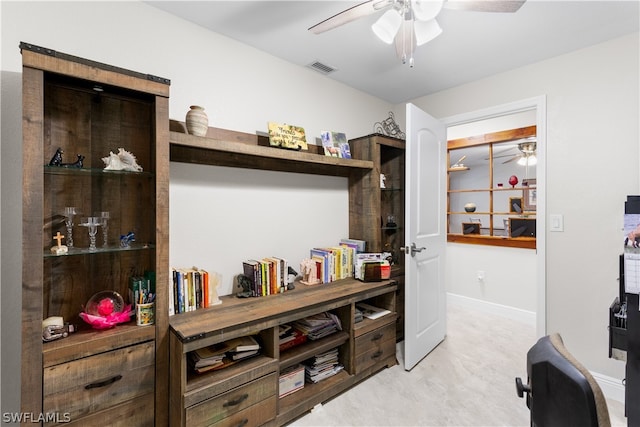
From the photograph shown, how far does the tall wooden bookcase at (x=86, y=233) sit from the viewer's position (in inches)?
47.2

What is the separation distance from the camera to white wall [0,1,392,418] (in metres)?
1.42

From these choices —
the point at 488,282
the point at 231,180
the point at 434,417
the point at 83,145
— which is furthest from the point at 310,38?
the point at 488,282

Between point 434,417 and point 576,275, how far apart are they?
1.51m

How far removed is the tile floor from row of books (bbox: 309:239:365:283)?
2.65 ft

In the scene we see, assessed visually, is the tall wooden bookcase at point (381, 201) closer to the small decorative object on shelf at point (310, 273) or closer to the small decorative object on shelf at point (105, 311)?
the small decorative object on shelf at point (310, 273)

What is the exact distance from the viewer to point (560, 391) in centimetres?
73

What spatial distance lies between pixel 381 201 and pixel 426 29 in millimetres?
1552

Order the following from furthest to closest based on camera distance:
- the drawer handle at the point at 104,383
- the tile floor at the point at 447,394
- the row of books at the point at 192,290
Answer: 1. the tile floor at the point at 447,394
2. the row of books at the point at 192,290
3. the drawer handle at the point at 104,383

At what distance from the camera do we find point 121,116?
5.40 ft

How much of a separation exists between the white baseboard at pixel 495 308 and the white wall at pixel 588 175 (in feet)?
3.95

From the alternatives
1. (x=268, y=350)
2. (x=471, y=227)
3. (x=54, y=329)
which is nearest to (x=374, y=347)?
(x=268, y=350)

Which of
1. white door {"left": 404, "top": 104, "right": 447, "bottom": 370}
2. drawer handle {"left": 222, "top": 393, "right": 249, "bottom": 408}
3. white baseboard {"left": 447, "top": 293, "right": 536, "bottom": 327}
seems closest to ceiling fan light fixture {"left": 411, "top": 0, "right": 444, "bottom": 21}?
white door {"left": 404, "top": 104, "right": 447, "bottom": 370}

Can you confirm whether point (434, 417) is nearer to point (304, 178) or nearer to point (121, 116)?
point (304, 178)

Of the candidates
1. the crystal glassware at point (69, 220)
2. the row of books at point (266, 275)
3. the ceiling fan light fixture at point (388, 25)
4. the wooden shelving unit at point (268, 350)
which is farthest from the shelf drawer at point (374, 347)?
the ceiling fan light fixture at point (388, 25)
